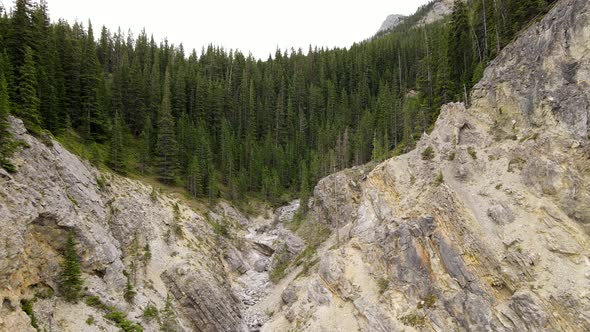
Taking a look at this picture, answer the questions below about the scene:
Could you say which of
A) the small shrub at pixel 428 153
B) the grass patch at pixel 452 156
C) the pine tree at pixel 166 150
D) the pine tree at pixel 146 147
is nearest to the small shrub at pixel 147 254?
the pine tree at pixel 146 147

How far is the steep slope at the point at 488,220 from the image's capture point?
29031 millimetres

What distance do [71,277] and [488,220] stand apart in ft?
121

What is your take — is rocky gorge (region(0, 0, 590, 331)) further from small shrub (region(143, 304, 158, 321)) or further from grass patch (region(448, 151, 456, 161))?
grass patch (region(448, 151, 456, 161))

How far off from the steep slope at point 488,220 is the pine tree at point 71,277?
20.3 metres

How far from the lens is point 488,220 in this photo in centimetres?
3347

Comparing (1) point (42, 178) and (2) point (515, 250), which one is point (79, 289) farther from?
(2) point (515, 250)

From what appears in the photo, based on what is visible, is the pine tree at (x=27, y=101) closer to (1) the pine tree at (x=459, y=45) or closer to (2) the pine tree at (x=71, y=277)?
(2) the pine tree at (x=71, y=277)

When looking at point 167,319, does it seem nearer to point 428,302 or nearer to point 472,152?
point 428,302

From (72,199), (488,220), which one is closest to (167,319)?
(72,199)

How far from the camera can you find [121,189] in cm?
4556

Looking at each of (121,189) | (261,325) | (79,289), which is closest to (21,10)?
(121,189)

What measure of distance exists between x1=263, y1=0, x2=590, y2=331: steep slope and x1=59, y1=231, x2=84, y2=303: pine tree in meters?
20.3

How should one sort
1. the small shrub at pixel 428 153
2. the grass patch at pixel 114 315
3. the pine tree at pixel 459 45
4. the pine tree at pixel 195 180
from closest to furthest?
the grass patch at pixel 114 315
the small shrub at pixel 428 153
the pine tree at pixel 459 45
the pine tree at pixel 195 180

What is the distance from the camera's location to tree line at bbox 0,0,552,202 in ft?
161
